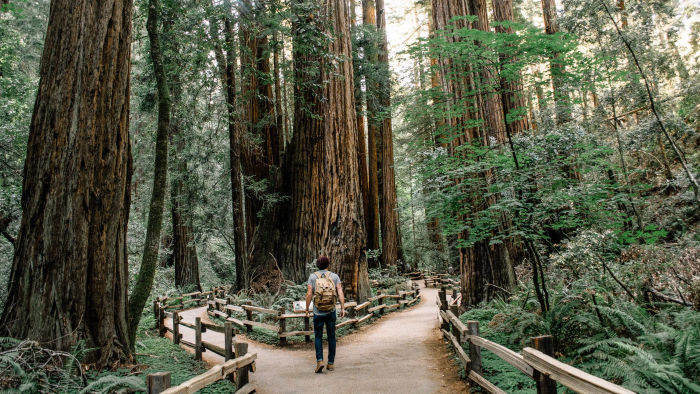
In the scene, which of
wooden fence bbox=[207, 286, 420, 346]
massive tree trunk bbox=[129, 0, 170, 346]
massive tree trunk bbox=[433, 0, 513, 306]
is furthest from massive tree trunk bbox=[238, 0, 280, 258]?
massive tree trunk bbox=[433, 0, 513, 306]

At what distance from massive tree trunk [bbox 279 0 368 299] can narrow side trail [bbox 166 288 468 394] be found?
2259mm

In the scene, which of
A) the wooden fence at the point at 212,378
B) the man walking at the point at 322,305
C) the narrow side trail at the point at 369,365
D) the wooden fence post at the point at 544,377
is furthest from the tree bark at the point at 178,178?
the wooden fence post at the point at 544,377

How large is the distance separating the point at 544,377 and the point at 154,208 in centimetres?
581

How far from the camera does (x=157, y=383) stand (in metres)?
2.99

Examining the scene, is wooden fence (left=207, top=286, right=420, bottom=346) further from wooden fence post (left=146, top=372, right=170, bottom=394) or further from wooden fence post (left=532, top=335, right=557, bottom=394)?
wooden fence post (left=532, top=335, right=557, bottom=394)

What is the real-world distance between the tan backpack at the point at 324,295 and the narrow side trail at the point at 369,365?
3.26 feet

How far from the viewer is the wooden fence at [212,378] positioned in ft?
9.78

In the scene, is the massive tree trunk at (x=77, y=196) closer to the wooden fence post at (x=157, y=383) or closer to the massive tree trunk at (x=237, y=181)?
the wooden fence post at (x=157, y=383)

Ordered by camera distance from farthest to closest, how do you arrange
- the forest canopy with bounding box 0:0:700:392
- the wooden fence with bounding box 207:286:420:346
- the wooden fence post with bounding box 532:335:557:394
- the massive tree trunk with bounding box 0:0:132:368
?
the wooden fence with bounding box 207:286:420:346 → the forest canopy with bounding box 0:0:700:392 → the massive tree trunk with bounding box 0:0:132:368 → the wooden fence post with bounding box 532:335:557:394

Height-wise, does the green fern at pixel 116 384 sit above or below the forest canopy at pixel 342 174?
below

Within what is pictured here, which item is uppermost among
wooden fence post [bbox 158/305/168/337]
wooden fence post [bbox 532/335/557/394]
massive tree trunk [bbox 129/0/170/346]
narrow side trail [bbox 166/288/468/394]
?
massive tree trunk [bbox 129/0/170/346]

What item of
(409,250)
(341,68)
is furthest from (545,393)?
(409,250)

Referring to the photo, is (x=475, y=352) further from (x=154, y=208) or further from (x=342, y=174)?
(x=342, y=174)

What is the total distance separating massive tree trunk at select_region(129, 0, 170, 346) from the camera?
569 centimetres
